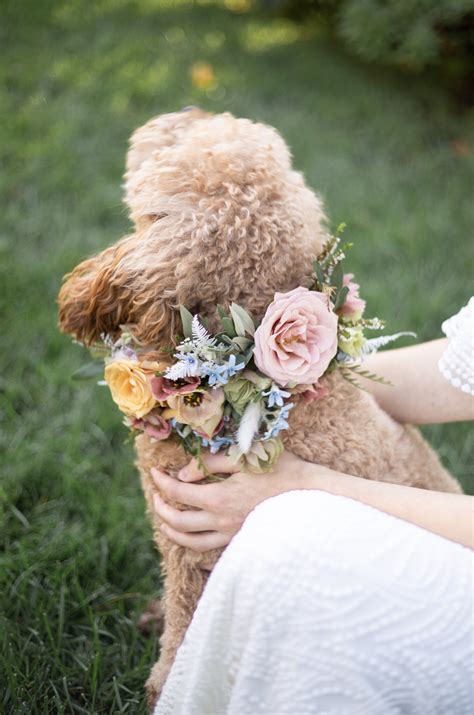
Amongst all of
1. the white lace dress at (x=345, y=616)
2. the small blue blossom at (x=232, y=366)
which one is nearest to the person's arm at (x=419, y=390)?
the small blue blossom at (x=232, y=366)

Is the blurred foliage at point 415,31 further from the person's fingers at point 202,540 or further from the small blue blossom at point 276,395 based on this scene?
the person's fingers at point 202,540

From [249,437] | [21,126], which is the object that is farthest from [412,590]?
[21,126]

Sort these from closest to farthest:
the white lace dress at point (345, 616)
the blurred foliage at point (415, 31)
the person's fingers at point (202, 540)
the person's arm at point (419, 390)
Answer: the white lace dress at point (345, 616) → the person's fingers at point (202, 540) → the person's arm at point (419, 390) → the blurred foliage at point (415, 31)

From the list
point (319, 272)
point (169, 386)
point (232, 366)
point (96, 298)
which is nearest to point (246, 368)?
point (232, 366)

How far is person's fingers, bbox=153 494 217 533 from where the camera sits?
68.6 inches

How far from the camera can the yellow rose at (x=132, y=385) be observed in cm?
165

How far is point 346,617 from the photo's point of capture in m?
1.35

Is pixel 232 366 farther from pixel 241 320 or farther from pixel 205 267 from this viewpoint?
pixel 205 267

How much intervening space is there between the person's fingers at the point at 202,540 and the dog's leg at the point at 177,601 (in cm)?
6

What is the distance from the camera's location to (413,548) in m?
1.42

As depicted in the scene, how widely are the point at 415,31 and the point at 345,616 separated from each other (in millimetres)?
4618

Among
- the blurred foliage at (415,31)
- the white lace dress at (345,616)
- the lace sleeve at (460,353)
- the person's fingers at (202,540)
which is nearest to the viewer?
the white lace dress at (345,616)

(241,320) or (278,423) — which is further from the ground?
(241,320)

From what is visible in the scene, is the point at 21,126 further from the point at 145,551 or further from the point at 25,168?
the point at 145,551
